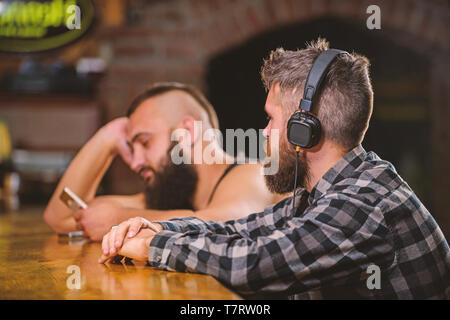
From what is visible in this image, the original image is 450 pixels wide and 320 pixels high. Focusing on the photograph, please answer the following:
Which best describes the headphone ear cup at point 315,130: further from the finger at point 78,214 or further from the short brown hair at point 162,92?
the short brown hair at point 162,92

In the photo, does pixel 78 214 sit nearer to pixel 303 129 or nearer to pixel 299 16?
pixel 303 129

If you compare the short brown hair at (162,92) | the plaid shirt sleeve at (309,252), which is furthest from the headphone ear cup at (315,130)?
the short brown hair at (162,92)

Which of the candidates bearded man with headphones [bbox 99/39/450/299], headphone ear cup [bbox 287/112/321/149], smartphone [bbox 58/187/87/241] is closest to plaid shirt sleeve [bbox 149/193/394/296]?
bearded man with headphones [bbox 99/39/450/299]

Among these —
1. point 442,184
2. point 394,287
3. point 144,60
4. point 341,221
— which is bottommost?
point 442,184

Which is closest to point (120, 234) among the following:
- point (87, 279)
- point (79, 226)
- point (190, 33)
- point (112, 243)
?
point (112, 243)

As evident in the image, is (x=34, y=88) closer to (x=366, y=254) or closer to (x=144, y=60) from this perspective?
(x=144, y=60)

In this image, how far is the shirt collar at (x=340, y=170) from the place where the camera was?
96 centimetres

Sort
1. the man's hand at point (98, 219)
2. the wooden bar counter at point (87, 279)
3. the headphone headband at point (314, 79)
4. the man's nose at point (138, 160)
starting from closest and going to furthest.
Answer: the wooden bar counter at point (87, 279), the headphone headband at point (314, 79), the man's hand at point (98, 219), the man's nose at point (138, 160)

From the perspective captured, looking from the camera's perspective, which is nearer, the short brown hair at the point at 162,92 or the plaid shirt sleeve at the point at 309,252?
the plaid shirt sleeve at the point at 309,252

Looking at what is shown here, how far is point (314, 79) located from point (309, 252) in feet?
1.04

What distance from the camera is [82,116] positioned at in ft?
12.9

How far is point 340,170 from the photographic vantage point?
37.9 inches
